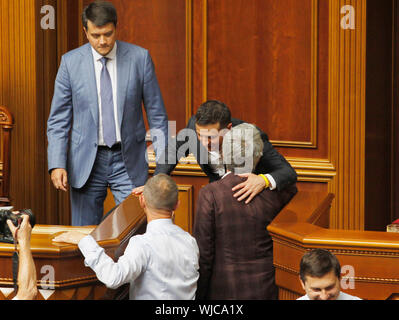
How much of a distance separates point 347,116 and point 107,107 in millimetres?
1707

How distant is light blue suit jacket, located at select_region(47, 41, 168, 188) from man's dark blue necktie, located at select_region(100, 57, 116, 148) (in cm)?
4

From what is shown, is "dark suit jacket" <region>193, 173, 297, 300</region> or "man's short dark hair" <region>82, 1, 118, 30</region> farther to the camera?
"man's short dark hair" <region>82, 1, 118, 30</region>

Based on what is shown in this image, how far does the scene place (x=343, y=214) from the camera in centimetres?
504

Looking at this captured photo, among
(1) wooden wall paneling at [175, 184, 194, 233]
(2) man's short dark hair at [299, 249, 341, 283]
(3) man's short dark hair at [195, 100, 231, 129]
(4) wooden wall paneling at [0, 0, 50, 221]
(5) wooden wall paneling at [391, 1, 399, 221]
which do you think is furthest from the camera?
(1) wooden wall paneling at [175, 184, 194, 233]

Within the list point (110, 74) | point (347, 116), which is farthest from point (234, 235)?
point (347, 116)

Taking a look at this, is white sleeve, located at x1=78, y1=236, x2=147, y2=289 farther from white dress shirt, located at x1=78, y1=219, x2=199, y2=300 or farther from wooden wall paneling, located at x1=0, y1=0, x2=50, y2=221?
wooden wall paneling, located at x1=0, y1=0, x2=50, y2=221

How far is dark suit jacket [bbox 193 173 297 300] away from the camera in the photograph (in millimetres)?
3146

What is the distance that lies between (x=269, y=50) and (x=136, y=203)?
2.02 m

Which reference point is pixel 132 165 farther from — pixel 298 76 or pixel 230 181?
pixel 298 76

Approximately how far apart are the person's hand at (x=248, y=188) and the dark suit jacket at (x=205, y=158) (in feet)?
0.48

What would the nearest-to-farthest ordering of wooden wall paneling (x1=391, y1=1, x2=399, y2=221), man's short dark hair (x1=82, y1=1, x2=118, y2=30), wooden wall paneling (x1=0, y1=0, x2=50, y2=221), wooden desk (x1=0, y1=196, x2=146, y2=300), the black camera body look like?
the black camera body
wooden desk (x1=0, y1=196, x2=146, y2=300)
man's short dark hair (x1=82, y1=1, x2=118, y2=30)
wooden wall paneling (x1=391, y1=1, x2=399, y2=221)
wooden wall paneling (x1=0, y1=0, x2=50, y2=221)

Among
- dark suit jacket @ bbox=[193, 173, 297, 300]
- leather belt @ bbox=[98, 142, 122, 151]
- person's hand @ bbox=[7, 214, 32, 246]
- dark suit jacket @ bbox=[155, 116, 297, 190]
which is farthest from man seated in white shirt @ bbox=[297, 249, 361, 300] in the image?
leather belt @ bbox=[98, 142, 122, 151]

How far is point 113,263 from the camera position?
270cm

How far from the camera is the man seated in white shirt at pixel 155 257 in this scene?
271 centimetres
